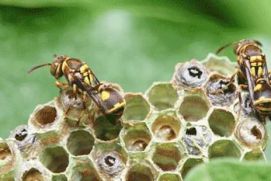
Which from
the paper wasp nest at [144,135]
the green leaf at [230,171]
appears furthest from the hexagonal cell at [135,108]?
the green leaf at [230,171]

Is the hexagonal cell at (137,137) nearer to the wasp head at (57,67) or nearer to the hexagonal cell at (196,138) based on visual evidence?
the hexagonal cell at (196,138)

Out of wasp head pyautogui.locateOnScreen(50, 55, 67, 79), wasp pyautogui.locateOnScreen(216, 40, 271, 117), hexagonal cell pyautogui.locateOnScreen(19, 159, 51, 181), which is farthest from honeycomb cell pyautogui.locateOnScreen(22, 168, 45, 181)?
wasp pyautogui.locateOnScreen(216, 40, 271, 117)

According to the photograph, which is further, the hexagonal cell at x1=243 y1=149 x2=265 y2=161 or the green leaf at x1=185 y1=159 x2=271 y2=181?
the hexagonal cell at x1=243 y1=149 x2=265 y2=161

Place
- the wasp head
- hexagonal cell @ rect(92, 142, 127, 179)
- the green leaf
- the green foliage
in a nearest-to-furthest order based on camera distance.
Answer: the green leaf, hexagonal cell @ rect(92, 142, 127, 179), the wasp head, the green foliage

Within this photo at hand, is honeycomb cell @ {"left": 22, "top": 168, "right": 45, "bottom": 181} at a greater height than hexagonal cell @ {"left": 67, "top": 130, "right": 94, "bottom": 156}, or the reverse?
hexagonal cell @ {"left": 67, "top": 130, "right": 94, "bottom": 156}

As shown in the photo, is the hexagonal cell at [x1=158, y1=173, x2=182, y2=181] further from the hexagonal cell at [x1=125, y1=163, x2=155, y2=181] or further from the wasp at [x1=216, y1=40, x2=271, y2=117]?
the wasp at [x1=216, y1=40, x2=271, y2=117]

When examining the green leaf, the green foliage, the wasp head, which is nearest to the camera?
the green leaf
